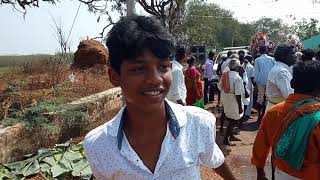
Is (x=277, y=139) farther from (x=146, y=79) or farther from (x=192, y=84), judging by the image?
(x=192, y=84)

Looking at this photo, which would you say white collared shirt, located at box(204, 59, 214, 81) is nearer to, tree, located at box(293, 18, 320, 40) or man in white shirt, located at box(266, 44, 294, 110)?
man in white shirt, located at box(266, 44, 294, 110)

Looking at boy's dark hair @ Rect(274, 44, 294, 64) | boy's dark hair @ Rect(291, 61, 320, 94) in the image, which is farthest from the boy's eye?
boy's dark hair @ Rect(274, 44, 294, 64)

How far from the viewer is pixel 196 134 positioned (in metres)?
1.79

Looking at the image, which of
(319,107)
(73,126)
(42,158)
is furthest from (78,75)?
(319,107)

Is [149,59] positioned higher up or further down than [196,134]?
higher up

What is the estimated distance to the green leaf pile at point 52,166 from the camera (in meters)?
4.81

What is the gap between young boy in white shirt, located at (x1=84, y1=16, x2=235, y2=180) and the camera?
1.65 metres

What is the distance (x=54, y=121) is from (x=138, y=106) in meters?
4.68

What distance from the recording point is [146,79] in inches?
64.6

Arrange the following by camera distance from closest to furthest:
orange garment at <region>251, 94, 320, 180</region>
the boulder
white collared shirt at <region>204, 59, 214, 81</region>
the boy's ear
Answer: the boy's ear → orange garment at <region>251, 94, 320, 180</region> → white collared shirt at <region>204, 59, 214, 81</region> → the boulder

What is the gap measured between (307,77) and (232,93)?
13.7ft

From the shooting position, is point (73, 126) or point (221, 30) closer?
point (73, 126)

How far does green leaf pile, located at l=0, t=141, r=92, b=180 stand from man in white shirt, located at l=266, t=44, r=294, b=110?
7.34 ft

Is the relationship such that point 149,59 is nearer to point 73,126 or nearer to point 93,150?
point 93,150
